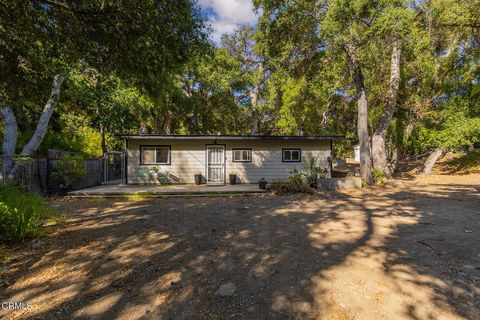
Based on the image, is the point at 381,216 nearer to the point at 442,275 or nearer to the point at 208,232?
the point at 442,275

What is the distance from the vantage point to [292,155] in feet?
41.4

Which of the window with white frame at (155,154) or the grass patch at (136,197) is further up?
the window with white frame at (155,154)

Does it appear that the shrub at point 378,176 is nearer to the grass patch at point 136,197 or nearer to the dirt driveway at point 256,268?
the dirt driveway at point 256,268

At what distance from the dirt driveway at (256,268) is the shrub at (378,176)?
235 inches

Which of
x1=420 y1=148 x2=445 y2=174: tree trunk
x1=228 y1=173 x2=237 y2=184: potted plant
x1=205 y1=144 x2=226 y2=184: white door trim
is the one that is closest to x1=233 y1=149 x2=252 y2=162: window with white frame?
x1=205 y1=144 x2=226 y2=184: white door trim

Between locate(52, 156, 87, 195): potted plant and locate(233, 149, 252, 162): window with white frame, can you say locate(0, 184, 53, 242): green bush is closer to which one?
locate(52, 156, 87, 195): potted plant

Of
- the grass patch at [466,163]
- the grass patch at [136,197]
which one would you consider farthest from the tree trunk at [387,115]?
the grass patch at [136,197]

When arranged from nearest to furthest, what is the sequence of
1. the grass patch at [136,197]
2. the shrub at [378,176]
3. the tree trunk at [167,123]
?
1. the grass patch at [136,197]
2. the shrub at [378,176]
3. the tree trunk at [167,123]

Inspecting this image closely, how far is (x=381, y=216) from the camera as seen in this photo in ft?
19.2

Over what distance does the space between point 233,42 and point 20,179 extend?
18.0m

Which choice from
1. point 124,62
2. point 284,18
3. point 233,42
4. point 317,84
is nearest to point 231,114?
point 233,42

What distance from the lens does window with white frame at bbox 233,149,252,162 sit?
40.7 feet

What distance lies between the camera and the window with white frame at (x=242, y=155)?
40.7 feet

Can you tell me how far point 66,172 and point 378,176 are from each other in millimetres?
14317
